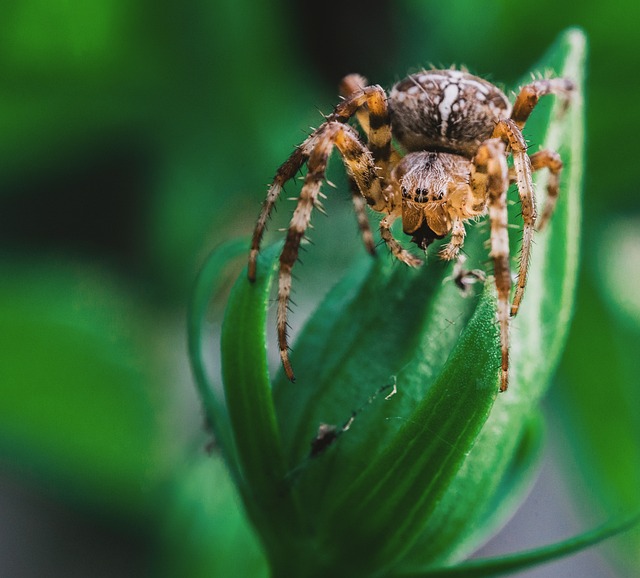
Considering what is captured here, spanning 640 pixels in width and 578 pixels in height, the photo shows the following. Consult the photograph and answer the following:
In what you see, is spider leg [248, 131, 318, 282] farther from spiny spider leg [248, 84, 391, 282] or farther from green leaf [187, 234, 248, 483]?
green leaf [187, 234, 248, 483]

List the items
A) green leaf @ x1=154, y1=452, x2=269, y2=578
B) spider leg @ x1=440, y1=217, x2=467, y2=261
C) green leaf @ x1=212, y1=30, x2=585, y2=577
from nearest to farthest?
green leaf @ x1=212, y1=30, x2=585, y2=577
spider leg @ x1=440, y1=217, x2=467, y2=261
green leaf @ x1=154, y1=452, x2=269, y2=578

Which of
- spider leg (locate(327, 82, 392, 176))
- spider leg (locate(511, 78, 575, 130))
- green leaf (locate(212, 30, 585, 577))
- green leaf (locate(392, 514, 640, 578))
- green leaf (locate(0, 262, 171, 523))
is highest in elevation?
green leaf (locate(0, 262, 171, 523))

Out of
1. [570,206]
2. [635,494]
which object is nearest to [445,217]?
[570,206]

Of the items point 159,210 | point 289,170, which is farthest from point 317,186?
point 159,210

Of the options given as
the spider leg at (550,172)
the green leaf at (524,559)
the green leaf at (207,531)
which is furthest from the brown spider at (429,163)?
the green leaf at (207,531)

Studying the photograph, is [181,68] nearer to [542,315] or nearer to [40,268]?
[40,268]

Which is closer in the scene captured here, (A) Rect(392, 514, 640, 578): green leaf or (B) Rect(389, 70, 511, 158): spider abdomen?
(A) Rect(392, 514, 640, 578): green leaf

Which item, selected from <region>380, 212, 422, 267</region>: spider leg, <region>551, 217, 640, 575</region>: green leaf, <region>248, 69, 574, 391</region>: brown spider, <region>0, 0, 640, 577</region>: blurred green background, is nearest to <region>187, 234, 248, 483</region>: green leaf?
<region>248, 69, 574, 391</region>: brown spider
